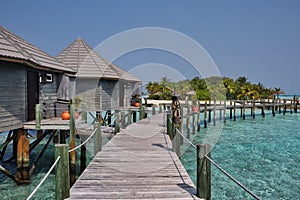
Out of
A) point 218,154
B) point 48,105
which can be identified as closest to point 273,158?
point 218,154

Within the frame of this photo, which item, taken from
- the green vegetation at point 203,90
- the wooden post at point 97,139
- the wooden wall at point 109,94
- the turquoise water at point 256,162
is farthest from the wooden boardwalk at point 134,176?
the green vegetation at point 203,90

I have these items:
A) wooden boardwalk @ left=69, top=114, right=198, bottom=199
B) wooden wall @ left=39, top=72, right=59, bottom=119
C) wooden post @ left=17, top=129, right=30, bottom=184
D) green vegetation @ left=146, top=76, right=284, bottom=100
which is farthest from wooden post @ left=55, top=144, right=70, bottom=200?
green vegetation @ left=146, top=76, right=284, bottom=100

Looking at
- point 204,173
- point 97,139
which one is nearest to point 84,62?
point 97,139

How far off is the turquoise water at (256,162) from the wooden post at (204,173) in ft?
17.8

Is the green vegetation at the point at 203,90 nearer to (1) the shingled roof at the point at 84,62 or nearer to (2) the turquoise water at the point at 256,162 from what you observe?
(2) the turquoise water at the point at 256,162

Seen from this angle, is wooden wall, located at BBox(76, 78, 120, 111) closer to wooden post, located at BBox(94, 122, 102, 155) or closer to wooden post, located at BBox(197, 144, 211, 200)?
wooden post, located at BBox(94, 122, 102, 155)

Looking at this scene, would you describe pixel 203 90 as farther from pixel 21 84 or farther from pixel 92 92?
pixel 21 84

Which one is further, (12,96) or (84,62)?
(84,62)

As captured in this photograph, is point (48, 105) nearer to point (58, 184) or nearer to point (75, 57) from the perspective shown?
point (75, 57)

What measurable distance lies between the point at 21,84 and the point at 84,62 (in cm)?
824

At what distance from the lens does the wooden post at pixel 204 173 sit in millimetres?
4500

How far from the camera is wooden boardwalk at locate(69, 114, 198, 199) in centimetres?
475

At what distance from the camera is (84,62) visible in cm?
1844

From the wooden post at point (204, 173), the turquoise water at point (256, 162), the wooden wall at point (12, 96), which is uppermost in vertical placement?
the wooden wall at point (12, 96)
